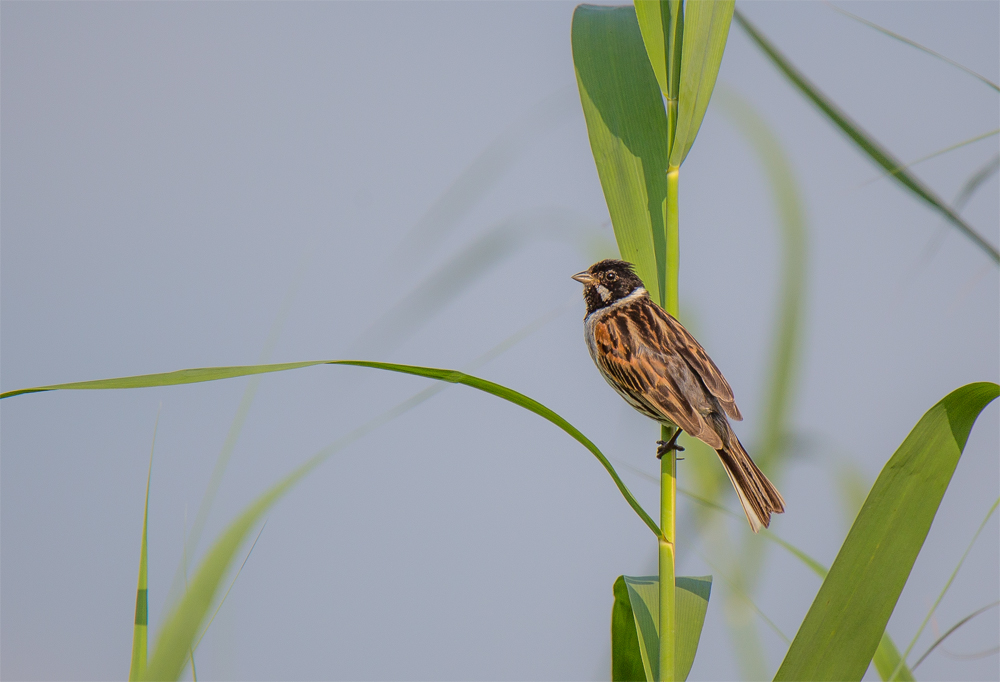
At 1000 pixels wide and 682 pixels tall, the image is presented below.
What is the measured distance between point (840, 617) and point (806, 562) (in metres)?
0.38

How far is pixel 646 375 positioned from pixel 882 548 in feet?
2.57

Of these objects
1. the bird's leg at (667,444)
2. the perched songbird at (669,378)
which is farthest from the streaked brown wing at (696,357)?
the bird's leg at (667,444)

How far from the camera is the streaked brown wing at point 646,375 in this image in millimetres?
1656

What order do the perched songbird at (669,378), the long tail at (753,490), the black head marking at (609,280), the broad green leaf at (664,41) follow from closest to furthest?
the broad green leaf at (664,41)
the long tail at (753,490)
the perched songbird at (669,378)
the black head marking at (609,280)

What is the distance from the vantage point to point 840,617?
1009 mm

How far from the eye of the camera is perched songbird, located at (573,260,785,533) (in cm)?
155

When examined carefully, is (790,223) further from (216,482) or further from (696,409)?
(216,482)

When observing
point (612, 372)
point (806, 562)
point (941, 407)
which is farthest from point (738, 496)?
point (941, 407)

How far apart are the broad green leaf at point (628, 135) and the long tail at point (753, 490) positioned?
1.46ft

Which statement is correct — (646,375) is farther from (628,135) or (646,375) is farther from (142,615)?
(142,615)

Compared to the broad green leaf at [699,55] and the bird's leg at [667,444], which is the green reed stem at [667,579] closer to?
the bird's leg at [667,444]

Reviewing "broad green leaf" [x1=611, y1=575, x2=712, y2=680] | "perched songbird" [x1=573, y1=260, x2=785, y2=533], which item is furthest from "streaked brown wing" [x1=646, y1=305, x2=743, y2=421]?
"broad green leaf" [x1=611, y1=575, x2=712, y2=680]

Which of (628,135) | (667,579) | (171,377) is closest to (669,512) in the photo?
(667,579)

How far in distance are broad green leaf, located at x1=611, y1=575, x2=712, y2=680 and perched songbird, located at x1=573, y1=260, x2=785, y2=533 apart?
26 centimetres
